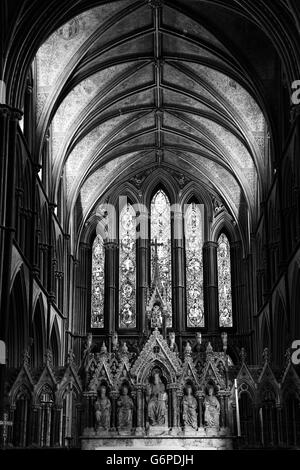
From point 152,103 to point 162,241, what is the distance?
839cm

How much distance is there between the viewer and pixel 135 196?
42.9 meters

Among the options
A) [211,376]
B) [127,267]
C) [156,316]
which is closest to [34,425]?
[211,376]

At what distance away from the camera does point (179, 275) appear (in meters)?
41.0

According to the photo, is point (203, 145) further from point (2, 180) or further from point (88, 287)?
point (2, 180)

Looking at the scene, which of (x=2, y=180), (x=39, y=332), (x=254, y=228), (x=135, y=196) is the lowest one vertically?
(x=39, y=332)

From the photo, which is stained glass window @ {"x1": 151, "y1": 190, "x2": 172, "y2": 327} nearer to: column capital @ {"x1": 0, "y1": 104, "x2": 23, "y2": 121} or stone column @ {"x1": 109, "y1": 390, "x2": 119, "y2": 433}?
stone column @ {"x1": 109, "y1": 390, "x2": 119, "y2": 433}

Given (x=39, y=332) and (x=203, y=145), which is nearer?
(x=39, y=332)

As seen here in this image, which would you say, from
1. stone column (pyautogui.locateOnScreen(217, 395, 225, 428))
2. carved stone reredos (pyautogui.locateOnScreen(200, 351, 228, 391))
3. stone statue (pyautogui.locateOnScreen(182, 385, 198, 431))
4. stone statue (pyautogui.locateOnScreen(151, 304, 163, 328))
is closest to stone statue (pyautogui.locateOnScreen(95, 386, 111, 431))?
stone statue (pyautogui.locateOnScreen(182, 385, 198, 431))

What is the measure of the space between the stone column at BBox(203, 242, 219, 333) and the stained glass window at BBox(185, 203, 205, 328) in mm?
326

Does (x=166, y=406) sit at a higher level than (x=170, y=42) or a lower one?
lower

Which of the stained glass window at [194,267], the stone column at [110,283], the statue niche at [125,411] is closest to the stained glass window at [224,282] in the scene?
the stained glass window at [194,267]

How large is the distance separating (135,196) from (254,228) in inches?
333
